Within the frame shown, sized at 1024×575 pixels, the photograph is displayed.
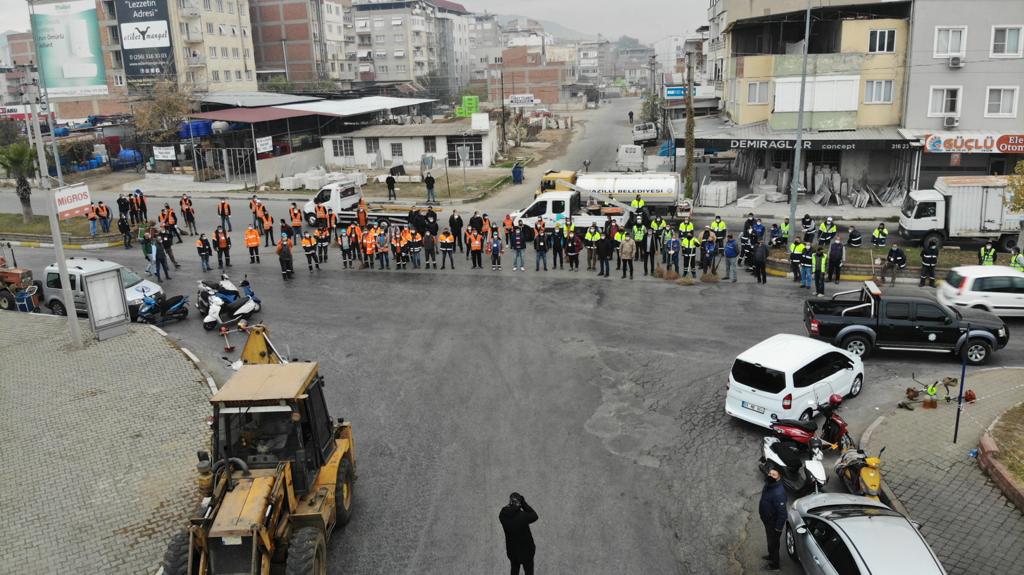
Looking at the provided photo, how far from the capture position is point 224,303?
1984 centimetres

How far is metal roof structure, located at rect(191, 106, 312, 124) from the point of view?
45650 mm

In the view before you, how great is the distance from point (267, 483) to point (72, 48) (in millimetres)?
68608

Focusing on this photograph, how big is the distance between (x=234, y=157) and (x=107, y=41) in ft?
116

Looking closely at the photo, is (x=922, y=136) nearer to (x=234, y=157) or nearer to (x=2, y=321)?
(x=2, y=321)

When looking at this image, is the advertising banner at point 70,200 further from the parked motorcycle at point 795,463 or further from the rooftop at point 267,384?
the parked motorcycle at point 795,463

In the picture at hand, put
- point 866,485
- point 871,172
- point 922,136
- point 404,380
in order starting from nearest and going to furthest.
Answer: point 866,485 → point 404,380 → point 922,136 → point 871,172

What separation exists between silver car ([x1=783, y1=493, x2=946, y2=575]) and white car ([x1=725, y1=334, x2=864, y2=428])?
3.32 meters

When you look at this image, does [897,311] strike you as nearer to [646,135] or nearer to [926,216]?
[926,216]

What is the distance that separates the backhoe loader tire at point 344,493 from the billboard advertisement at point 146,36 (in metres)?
65.2

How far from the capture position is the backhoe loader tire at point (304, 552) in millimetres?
7918

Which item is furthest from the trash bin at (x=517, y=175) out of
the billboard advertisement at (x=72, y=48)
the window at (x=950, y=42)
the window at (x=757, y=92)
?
the billboard advertisement at (x=72, y=48)

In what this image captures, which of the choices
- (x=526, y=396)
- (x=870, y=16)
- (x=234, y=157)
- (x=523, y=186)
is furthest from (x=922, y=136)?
(x=234, y=157)

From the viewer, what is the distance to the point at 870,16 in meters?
36.1

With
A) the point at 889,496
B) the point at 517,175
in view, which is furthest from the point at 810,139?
the point at 889,496
